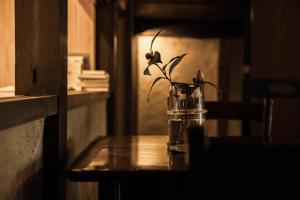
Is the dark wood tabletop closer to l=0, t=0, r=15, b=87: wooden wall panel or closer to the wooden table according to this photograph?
the wooden table

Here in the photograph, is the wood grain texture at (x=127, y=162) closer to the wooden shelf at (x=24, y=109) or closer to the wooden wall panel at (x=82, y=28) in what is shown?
the wooden shelf at (x=24, y=109)

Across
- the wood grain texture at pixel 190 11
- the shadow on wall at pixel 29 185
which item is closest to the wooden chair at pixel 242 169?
the shadow on wall at pixel 29 185

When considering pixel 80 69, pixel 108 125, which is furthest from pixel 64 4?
pixel 108 125

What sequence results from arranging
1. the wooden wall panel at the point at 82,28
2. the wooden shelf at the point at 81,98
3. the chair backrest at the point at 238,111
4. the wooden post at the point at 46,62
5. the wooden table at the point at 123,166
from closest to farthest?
the wooden table at the point at 123,166 < the wooden post at the point at 46,62 < the wooden shelf at the point at 81,98 < the chair backrest at the point at 238,111 < the wooden wall panel at the point at 82,28

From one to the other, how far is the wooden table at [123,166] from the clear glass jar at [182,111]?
0.07 metres

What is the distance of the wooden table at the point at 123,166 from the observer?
1.19 metres

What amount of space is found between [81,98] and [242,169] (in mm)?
1391

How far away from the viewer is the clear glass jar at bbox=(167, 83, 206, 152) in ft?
5.11

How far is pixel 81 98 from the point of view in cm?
197

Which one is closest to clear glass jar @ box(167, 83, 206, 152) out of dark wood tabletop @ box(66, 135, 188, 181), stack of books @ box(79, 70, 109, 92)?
dark wood tabletop @ box(66, 135, 188, 181)

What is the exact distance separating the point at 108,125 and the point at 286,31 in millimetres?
2021

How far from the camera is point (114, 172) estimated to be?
1191mm

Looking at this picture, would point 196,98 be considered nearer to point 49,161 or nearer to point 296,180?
point 49,161

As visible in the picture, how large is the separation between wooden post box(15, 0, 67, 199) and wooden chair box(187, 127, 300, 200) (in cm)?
87
